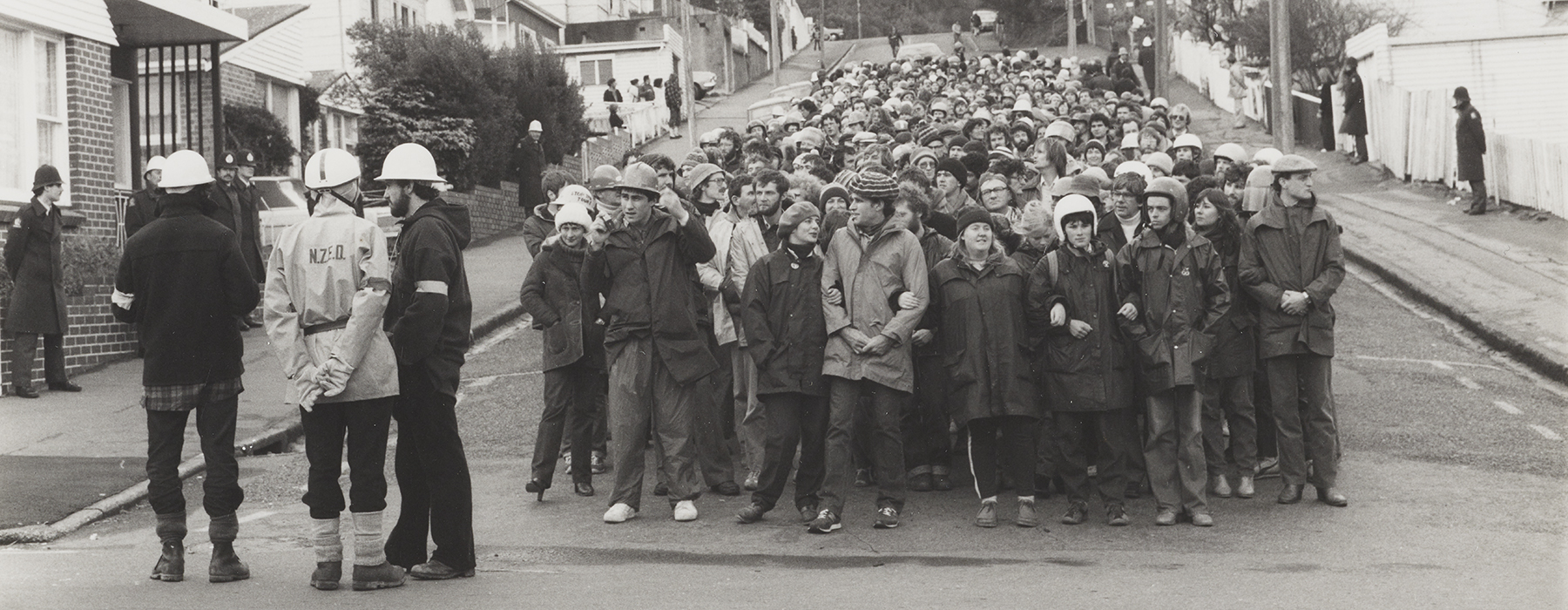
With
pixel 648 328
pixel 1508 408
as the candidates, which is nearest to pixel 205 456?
pixel 648 328

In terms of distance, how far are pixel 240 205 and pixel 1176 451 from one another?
1139cm

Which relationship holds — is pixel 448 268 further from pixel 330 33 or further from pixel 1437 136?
pixel 330 33

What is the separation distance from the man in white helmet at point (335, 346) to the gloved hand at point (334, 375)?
0.05 metres

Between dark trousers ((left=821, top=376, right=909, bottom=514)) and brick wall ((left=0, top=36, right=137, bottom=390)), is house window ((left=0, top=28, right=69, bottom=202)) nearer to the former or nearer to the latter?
brick wall ((left=0, top=36, right=137, bottom=390))

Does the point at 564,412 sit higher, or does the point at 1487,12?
the point at 1487,12

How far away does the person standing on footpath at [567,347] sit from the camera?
34.0 ft

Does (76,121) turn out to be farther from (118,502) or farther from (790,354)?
(790,354)

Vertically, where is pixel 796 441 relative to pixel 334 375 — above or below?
below

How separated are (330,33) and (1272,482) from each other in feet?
97.5

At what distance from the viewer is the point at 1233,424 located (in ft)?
33.1

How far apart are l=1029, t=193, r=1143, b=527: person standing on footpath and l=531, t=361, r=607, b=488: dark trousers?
2876 millimetres

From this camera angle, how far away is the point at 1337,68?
3803 cm

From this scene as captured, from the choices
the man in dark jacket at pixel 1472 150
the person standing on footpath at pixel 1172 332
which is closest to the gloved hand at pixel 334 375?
the person standing on footpath at pixel 1172 332

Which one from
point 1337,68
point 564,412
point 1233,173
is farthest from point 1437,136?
point 564,412
